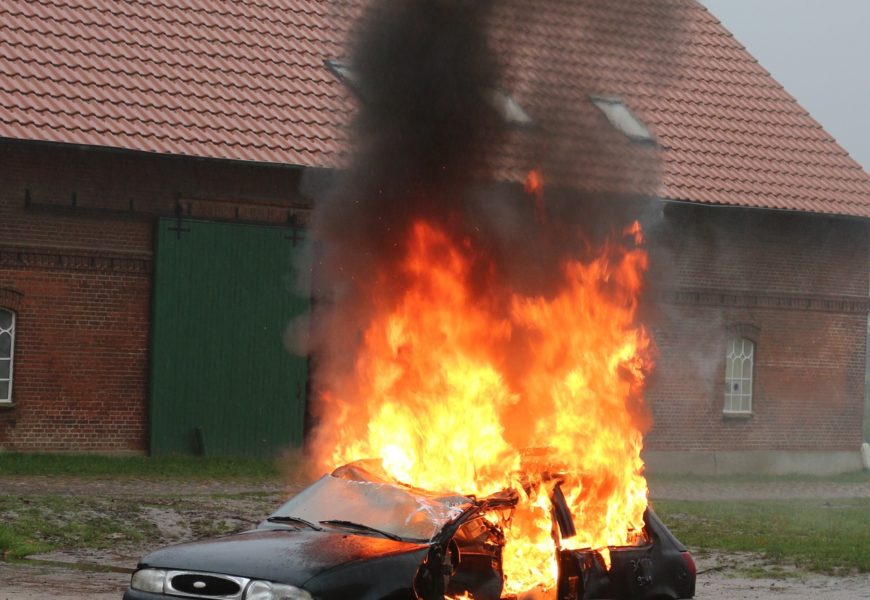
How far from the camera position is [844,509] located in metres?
21.5

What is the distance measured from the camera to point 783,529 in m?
17.9

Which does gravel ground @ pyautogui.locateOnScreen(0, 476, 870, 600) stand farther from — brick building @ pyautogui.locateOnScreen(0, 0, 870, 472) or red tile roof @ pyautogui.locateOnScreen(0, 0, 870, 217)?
red tile roof @ pyautogui.locateOnScreen(0, 0, 870, 217)

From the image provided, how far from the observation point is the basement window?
1368cm

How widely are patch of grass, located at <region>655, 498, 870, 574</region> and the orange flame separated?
14.3ft

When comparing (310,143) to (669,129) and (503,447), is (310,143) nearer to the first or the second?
(669,129)

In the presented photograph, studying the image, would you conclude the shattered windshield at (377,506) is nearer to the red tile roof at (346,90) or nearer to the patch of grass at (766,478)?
the red tile roof at (346,90)

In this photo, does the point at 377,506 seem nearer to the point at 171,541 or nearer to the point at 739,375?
the point at 171,541

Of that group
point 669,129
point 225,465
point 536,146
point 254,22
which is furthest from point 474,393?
point 669,129

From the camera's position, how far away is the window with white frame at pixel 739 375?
91.5ft

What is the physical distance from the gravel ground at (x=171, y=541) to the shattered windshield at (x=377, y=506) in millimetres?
3135

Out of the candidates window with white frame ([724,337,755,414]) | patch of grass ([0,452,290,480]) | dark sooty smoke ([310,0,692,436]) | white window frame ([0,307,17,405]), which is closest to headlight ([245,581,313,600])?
dark sooty smoke ([310,0,692,436])

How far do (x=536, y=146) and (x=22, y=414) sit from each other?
34.9 feet

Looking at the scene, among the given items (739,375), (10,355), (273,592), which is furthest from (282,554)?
(739,375)

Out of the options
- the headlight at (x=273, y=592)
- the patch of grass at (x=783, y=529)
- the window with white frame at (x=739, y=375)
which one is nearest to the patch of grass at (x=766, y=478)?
the window with white frame at (x=739, y=375)
